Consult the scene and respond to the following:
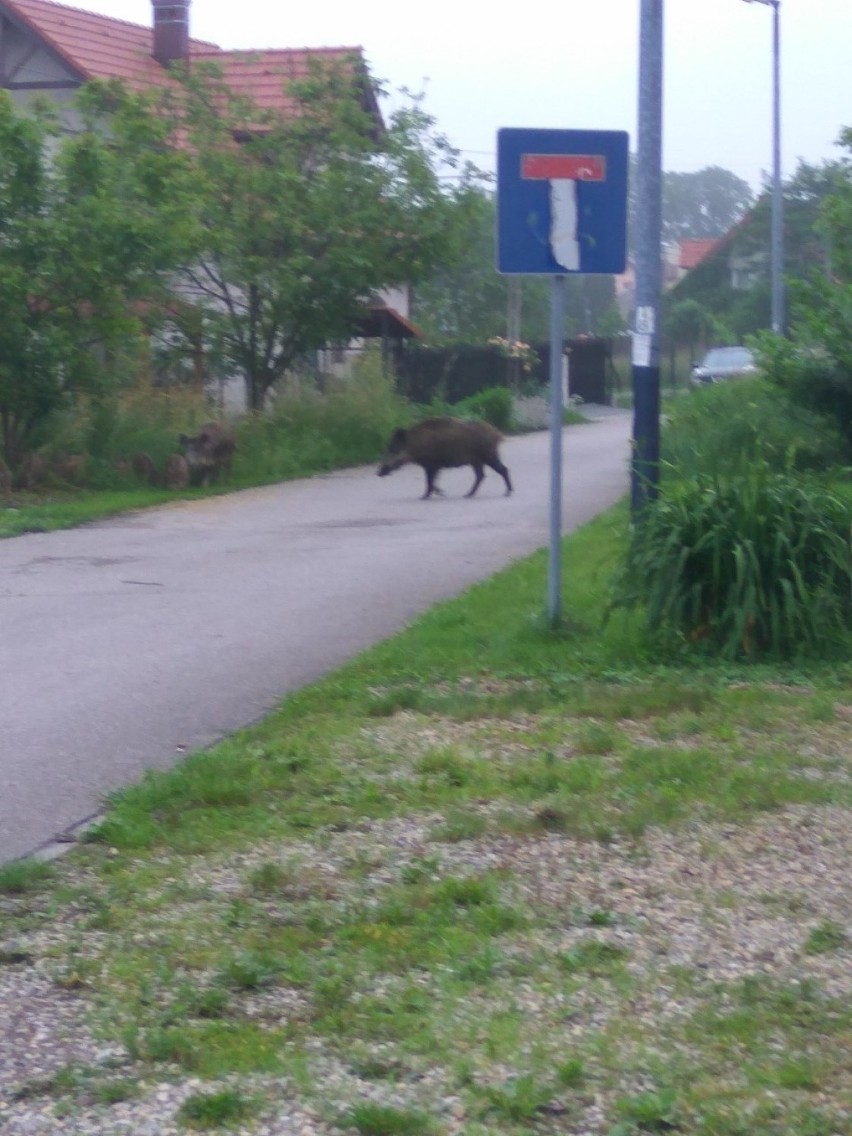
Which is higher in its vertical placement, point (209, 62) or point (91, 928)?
point (209, 62)

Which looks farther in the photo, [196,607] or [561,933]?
[196,607]

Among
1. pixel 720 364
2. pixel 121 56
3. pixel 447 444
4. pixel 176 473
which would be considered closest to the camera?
pixel 447 444

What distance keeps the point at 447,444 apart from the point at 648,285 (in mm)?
9474

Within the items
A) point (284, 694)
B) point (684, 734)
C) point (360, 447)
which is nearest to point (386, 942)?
point (684, 734)

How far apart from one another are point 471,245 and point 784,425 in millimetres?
12558

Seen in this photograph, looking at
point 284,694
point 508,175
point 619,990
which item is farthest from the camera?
point 508,175

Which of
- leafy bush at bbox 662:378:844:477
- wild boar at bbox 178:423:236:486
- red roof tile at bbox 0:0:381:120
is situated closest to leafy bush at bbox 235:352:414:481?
wild boar at bbox 178:423:236:486

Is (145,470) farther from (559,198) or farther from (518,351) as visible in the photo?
(518,351)

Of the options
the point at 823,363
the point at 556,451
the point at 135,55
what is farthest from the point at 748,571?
the point at 135,55

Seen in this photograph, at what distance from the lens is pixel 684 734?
796 cm

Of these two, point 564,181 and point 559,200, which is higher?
point 564,181

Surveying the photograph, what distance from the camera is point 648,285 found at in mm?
11078

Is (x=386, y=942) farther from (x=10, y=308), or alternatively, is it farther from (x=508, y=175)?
(x=10, y=308)

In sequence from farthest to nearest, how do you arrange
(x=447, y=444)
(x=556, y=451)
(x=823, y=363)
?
(x=447, y=444), (x=823, y=363), (x=556, y=451)
